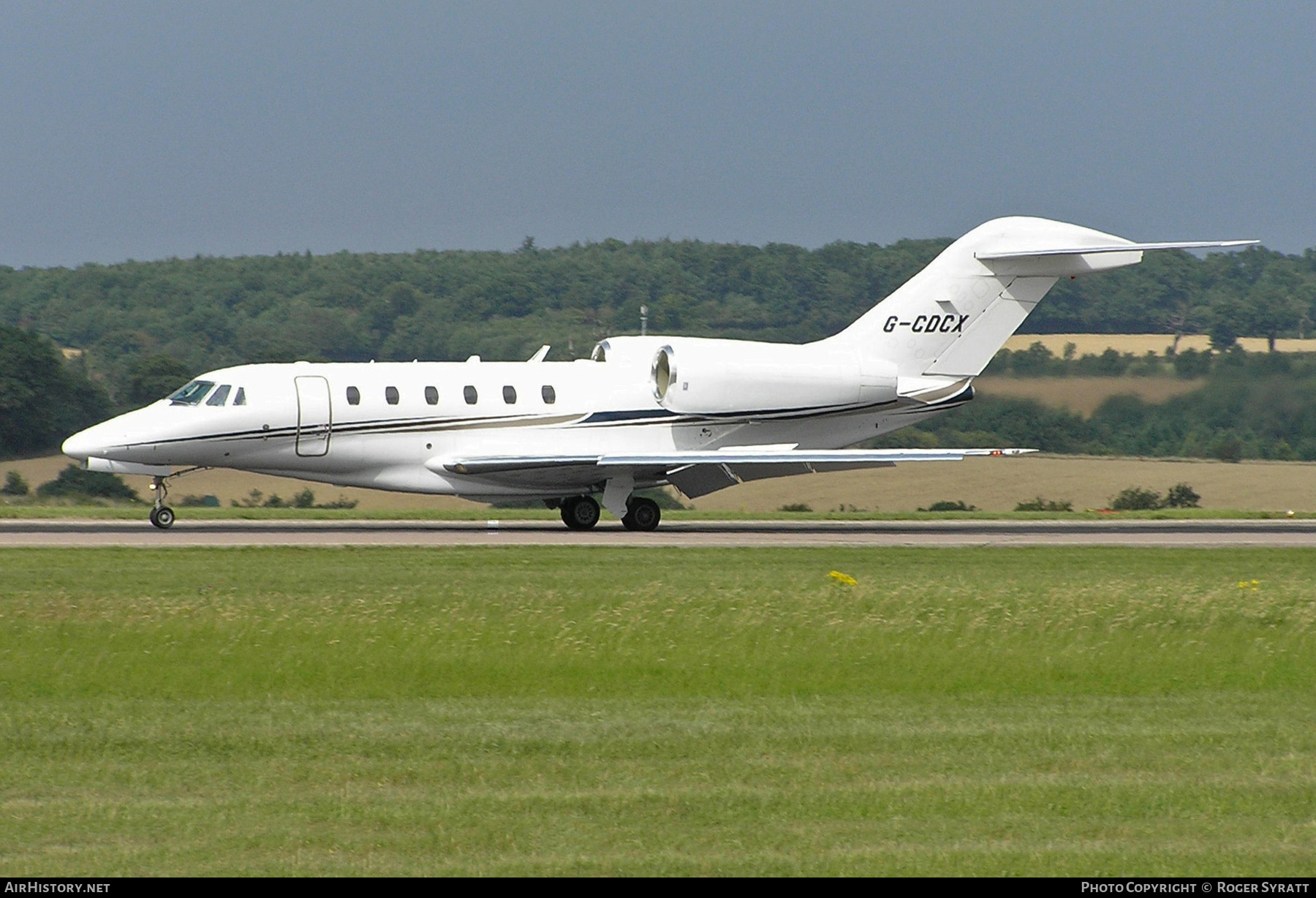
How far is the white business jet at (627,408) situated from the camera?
27062mm

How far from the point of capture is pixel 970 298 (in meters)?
30.6

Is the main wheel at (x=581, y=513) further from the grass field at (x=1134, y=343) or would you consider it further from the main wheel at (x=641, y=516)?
the grass field at (x=1134, y=343)

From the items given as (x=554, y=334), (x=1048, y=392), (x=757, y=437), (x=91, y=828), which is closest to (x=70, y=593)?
(x=91, y=828)

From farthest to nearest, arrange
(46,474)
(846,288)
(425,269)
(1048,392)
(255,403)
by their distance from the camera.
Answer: (425,269)
(846,288)
(46,474)
(1048,392)
(255,403)

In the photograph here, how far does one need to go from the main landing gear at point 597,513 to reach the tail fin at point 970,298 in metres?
5.01

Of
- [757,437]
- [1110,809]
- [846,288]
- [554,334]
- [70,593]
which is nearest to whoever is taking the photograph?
[1110,809]

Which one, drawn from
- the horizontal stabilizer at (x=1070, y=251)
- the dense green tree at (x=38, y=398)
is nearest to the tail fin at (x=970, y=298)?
the horizontal stabilizer at (x=1070, y=251)

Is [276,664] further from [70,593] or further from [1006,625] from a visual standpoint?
[1006,625]

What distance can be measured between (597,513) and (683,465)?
2.34 m

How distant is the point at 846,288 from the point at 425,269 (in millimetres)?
24259

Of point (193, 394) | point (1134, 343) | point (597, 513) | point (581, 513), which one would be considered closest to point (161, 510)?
point (193, 394)

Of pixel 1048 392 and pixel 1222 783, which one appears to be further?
pixel 1048 392

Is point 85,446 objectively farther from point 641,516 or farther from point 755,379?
point 755,379

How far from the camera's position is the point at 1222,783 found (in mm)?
9164
